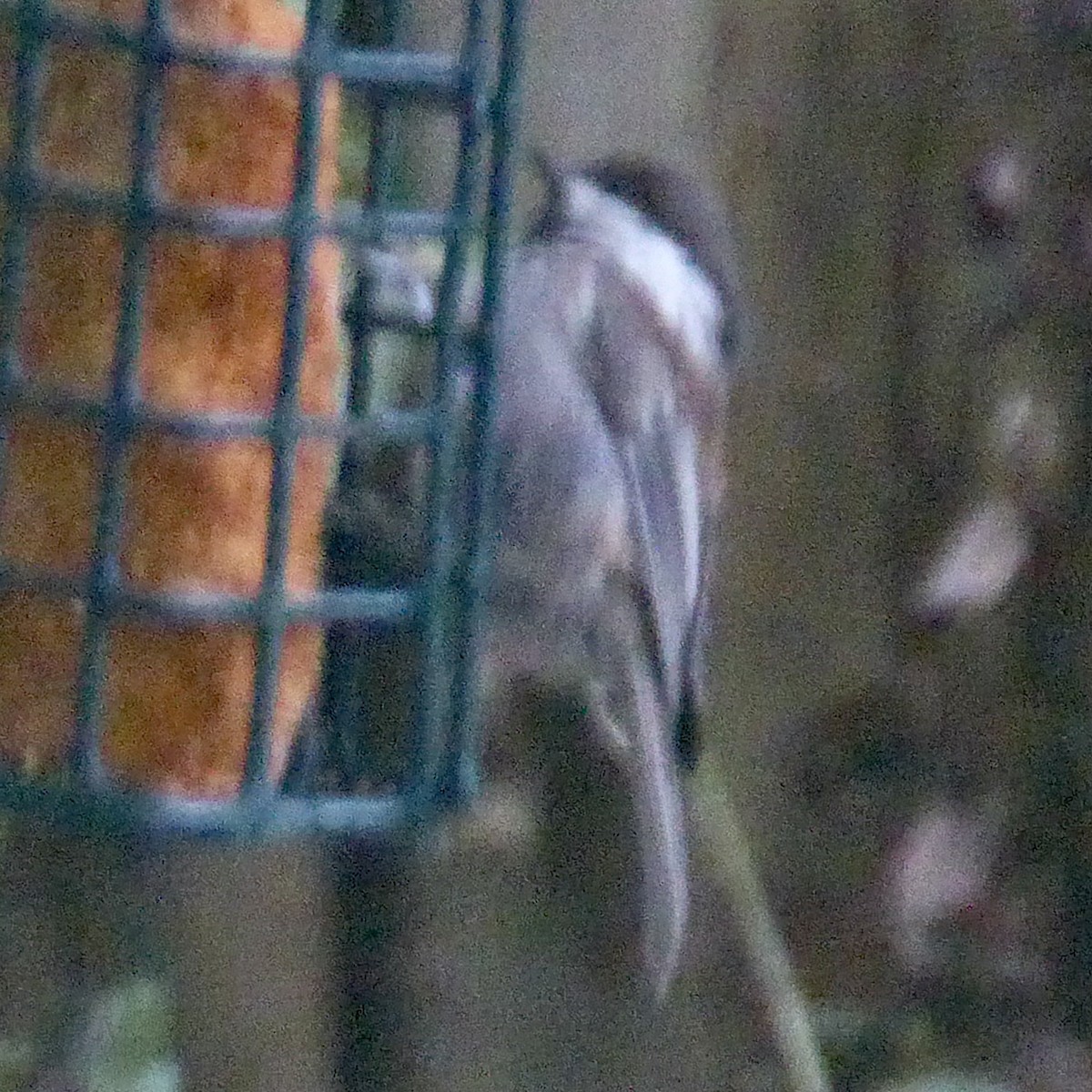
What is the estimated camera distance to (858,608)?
1.13 meters

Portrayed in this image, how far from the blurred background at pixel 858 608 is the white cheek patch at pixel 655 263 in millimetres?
50

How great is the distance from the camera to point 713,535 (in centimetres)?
109

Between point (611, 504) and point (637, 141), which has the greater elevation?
point (637, 141)

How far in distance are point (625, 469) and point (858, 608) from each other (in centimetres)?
21

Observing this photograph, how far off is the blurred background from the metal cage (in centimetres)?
32

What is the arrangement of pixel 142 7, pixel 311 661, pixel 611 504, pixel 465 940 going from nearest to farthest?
pixel 142 7
pixel 311 661
pixel 611 504
pixel 465 940

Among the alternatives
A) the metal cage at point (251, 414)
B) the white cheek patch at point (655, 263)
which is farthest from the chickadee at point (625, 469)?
the metal cage at point (251, 414)

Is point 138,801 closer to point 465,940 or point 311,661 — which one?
point 311,661

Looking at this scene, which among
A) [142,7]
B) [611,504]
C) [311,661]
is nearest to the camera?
[142,7]

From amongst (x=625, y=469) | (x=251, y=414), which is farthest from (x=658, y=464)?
(x=251, y=414)

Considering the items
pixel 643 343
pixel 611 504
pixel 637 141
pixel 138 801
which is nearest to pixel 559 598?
pixel 611 504

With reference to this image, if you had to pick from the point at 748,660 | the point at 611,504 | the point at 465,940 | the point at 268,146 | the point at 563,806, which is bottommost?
the point at 465,940

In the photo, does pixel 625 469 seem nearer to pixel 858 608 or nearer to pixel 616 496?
pixel 616 496

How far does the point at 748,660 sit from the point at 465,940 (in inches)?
10.9
